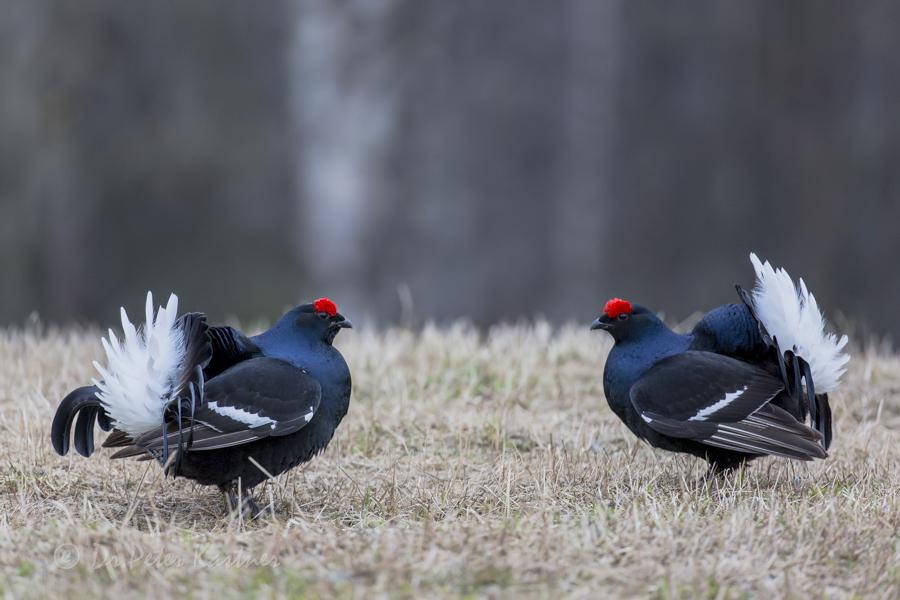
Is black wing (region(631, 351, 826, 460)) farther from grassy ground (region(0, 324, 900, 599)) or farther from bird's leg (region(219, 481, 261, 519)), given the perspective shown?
bird's leg (region(219, 481, 261, 519))

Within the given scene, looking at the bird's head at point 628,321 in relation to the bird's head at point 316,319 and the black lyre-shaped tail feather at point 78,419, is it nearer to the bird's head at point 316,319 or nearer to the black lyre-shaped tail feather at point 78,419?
the bird's head at point 316,319

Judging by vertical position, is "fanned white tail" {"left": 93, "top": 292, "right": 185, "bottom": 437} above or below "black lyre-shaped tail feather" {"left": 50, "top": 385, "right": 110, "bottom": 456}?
above

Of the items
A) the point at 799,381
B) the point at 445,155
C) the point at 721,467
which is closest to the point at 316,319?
the point at 721,467

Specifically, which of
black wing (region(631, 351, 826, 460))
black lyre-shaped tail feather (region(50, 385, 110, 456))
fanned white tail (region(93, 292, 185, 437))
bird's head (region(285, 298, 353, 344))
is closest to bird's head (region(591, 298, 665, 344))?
black wing (region(631, 351, 826, 460))

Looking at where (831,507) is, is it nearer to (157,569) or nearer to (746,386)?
(746,386)

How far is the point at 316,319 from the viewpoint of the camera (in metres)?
3.56

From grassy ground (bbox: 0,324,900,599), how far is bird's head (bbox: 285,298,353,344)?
1.87 feet

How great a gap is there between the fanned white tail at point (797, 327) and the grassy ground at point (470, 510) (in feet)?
1.34

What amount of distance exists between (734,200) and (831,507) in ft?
36.9

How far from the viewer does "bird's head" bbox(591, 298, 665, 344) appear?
3.71 meters

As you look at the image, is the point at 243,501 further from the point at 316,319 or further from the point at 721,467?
the point at 721,467

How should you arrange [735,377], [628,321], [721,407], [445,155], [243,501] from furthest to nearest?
[445,155] < [628,321] < [735,377] < [721,407] < [243,501]

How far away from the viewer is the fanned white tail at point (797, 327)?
352 centimetres

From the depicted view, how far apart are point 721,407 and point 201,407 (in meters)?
1.77
